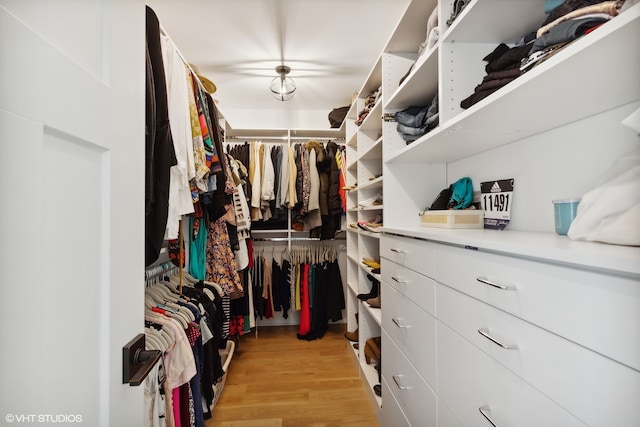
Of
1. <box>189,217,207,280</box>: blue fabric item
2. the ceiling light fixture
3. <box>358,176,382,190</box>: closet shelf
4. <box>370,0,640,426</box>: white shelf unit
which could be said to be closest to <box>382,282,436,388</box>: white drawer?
<box>370,0,640,426</box>: white shelf unit

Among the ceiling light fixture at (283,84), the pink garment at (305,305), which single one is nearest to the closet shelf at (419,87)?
the ceiling light fixture at (283,84)

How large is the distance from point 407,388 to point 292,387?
1074mm

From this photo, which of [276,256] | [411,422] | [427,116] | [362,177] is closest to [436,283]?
[411,422]

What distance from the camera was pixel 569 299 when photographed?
0.47 m

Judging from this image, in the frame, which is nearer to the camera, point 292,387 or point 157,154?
point 157,154

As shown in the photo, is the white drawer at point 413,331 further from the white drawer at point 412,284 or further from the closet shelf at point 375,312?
the closet shelf at point 375,312

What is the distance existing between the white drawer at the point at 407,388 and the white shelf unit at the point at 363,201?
333 mm

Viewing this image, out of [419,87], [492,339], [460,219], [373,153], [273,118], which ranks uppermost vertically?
[273,118]

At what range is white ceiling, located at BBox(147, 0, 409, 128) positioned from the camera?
1.59 metres

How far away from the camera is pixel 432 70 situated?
3.75 feet

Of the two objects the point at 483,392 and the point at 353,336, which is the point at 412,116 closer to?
the point at 483,392

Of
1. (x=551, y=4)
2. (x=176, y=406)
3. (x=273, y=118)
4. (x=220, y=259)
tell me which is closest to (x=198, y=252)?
(x=220, y=259)

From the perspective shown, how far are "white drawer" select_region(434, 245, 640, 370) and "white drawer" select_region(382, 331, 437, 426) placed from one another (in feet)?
1.65

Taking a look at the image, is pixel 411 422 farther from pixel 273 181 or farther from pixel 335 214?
pixel 273 181
